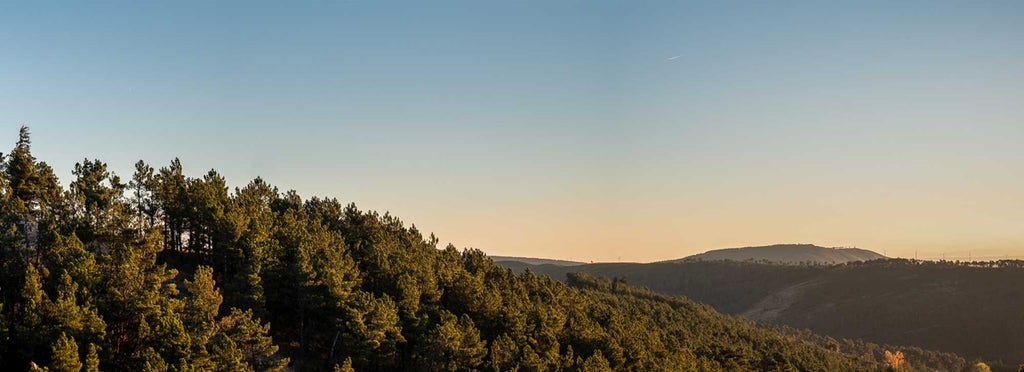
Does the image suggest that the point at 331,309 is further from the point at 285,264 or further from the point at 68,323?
the point at 68,323

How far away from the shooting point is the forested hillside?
4628 centimetres

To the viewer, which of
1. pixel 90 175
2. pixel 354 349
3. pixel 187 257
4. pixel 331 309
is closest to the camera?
pixel 354 349

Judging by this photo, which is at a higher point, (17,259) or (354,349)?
(17,259)

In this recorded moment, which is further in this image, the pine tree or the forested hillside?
the forested hillside

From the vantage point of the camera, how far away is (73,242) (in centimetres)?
5331

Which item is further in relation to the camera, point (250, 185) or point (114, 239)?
point (250, 185)

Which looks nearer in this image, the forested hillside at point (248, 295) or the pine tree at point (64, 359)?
the pine tree at point (64, 359)

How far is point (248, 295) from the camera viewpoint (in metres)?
62.3

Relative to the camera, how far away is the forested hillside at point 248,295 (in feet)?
152

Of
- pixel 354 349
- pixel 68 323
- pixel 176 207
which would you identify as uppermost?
pixel 176 207

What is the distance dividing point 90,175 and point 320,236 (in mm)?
27867

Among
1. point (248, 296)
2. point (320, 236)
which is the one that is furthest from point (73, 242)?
point (320, 236)

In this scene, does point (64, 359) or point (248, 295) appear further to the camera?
point (248, 295)

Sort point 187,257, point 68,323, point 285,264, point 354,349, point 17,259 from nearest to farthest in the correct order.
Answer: point 68,323 < point 17,259 < point 354,349 < point 285,264 < point 187,257
